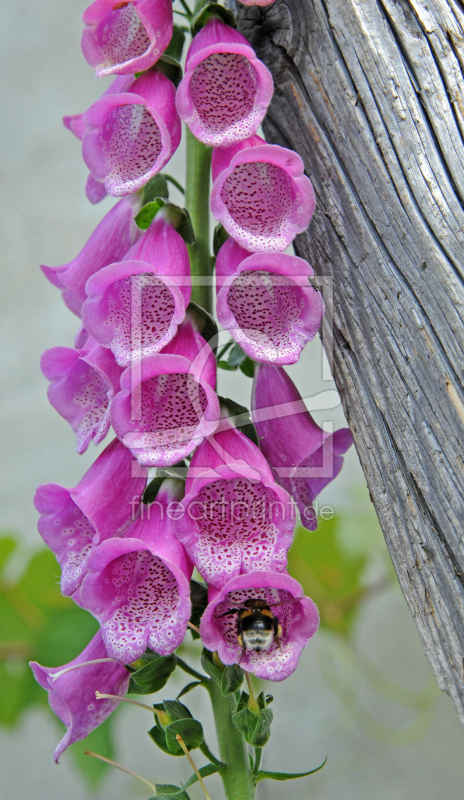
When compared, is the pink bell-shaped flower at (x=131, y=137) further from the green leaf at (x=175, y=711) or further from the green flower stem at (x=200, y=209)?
the green leaf at (x=175, y=711)

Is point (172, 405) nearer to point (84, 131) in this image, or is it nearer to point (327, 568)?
point (84, 131)

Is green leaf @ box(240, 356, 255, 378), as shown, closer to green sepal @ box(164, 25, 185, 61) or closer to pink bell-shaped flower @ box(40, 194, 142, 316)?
pink bell-shaped flower @ box(40, 194, 142, 316)

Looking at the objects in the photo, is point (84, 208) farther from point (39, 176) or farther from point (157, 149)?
point (157, 149)

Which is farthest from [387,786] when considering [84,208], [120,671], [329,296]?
[84,208]

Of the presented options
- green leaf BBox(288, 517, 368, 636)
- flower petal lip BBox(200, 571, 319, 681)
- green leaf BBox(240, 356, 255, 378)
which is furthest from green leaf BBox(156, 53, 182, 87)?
green leaf BBox(288, 517, 368, 636)

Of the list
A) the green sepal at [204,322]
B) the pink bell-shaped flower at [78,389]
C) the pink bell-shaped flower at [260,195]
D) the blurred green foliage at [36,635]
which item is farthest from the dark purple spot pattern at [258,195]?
the blurred green foliage at [36,635]

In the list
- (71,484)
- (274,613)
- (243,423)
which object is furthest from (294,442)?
(71,484)
